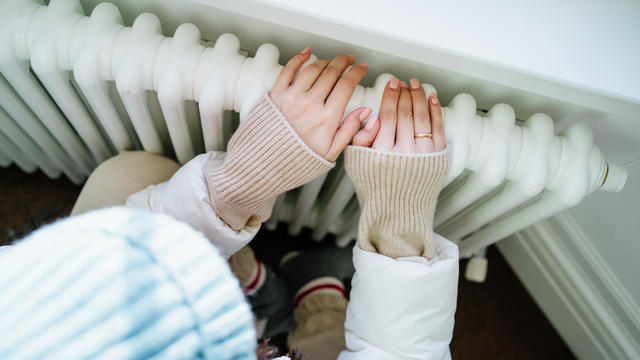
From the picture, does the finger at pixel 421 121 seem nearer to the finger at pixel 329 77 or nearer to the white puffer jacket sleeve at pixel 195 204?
the finger at pixel 329 77

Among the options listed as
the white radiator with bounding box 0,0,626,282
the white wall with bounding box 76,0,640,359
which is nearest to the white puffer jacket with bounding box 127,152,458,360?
the white radiator with bounding box 0,0,626,282

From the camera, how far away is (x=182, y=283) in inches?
10.7

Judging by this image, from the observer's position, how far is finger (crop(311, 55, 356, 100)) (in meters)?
0.50

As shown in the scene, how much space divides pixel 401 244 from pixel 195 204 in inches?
11.5

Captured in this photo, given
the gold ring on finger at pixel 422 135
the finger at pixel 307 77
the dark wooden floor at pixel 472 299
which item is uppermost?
the finger at pixel 307 77

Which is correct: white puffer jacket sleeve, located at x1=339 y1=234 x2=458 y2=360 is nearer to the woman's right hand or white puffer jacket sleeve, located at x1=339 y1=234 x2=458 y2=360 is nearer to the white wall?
the woman's right hand

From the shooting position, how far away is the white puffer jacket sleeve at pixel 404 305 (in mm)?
506

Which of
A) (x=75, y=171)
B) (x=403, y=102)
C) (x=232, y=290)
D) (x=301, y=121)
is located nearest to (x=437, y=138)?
(x=403, y=102)

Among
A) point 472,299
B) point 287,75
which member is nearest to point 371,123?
point 287,75

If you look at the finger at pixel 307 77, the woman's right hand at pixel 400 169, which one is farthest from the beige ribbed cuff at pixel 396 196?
the finger at pixel 307 77

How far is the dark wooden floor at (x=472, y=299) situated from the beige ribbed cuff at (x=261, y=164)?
55 centimetres

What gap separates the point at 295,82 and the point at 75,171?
0.73m

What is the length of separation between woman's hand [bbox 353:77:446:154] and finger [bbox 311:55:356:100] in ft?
0.22

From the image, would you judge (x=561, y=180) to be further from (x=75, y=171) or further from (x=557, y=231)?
(x=75, y=171)
